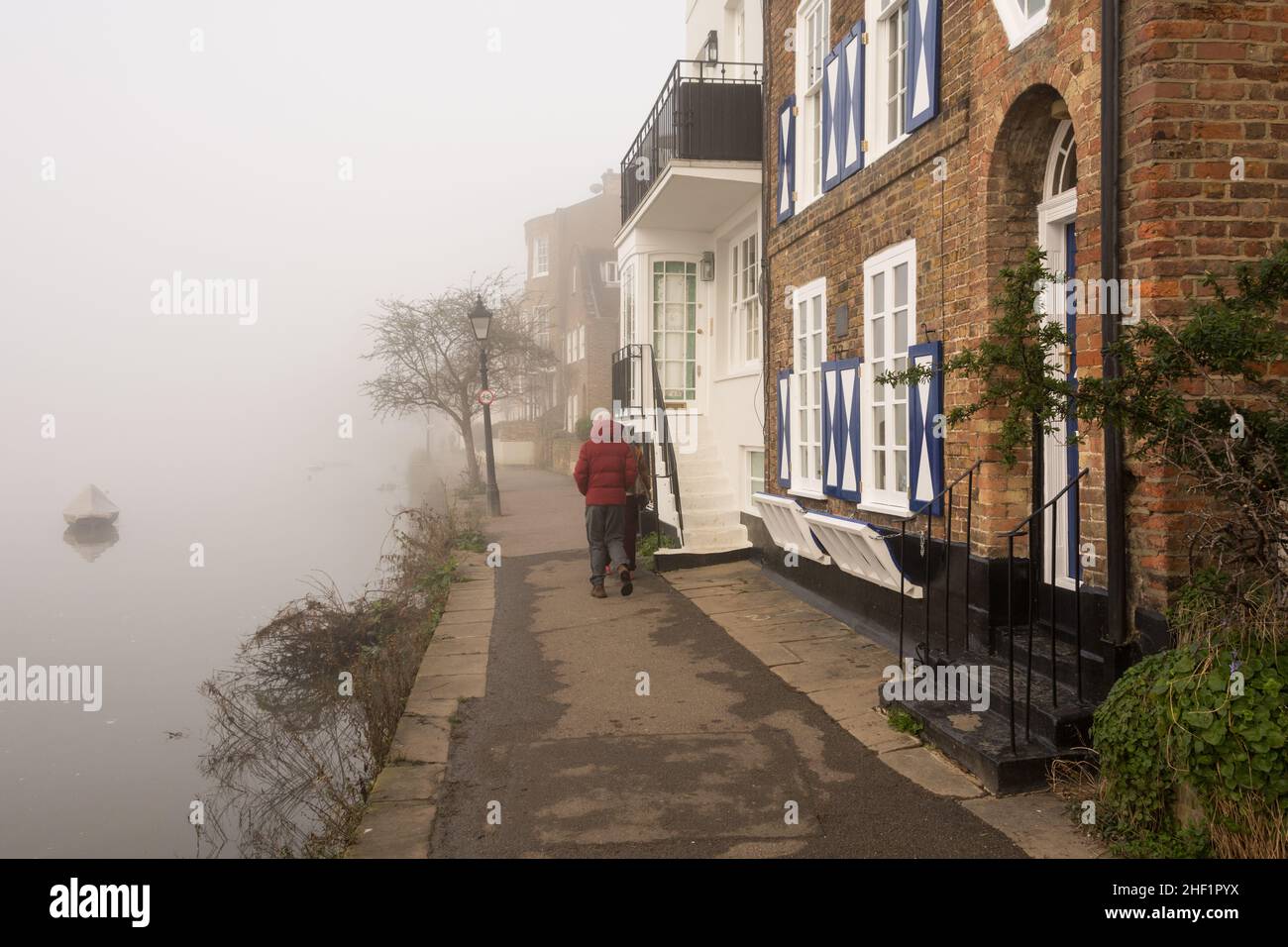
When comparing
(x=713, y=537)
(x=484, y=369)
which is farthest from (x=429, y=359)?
(x=713, y=537)

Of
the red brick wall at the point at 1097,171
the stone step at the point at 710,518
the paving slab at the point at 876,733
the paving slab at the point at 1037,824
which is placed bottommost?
the paving slab at the point at 876,733

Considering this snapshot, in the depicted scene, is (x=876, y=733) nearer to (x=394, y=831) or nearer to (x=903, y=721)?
(x=903, y=721)

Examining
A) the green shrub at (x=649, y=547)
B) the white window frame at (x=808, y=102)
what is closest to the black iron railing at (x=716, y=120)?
the white window frame at (x=808, y=102)

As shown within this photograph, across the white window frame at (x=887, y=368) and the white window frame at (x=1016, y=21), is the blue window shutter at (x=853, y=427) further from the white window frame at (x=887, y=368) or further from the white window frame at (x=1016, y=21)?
the white window frame at (x=1016, y=21)

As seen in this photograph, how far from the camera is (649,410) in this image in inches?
532

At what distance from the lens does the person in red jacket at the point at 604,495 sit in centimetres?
1030

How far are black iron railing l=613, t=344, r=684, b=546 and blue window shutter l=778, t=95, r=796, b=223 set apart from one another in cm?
305

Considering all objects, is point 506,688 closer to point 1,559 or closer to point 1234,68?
point 1234,68

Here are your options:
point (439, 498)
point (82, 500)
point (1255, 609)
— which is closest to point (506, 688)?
point (1255, 609)

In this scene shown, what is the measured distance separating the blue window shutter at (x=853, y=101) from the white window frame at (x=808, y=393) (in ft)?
3.77

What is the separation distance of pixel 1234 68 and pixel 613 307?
118 ft

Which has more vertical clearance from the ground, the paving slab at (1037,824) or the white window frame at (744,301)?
the white window frame at (744,301)

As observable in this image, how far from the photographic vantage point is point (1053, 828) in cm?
412

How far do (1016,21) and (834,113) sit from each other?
315cm
